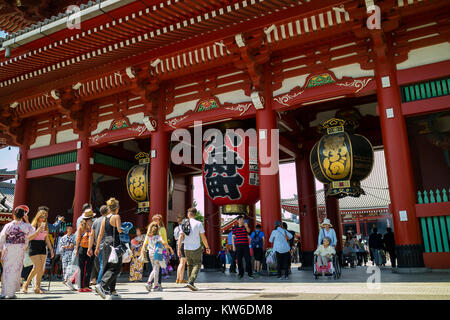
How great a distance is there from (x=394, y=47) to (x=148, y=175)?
803cm

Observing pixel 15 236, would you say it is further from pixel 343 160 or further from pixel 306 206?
pixel 306 206

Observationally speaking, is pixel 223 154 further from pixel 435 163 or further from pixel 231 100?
pixel 435 163

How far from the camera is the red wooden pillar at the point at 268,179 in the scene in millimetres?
9461

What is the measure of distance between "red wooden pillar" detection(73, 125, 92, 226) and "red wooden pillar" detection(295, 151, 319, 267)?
779 cm

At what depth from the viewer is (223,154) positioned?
1015 cm

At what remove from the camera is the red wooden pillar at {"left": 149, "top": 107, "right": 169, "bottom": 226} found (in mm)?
11031

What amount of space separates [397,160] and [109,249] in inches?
258

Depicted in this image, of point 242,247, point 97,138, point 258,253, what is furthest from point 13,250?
point 97,138

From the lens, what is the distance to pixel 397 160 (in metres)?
8.31

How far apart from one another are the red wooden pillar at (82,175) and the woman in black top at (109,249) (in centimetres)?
692

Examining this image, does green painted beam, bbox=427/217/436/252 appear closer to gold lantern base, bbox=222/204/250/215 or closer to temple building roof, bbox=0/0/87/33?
gold lantern base, bbox=222/204/250/215

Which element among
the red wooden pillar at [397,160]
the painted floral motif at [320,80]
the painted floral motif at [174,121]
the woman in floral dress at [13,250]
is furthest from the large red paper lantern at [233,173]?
the woman in floral dress at [13,250]

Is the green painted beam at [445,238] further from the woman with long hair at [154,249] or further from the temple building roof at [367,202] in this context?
the temple building roof at [367,202]

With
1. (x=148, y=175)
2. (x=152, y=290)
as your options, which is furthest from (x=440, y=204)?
(x=148, y=175)
